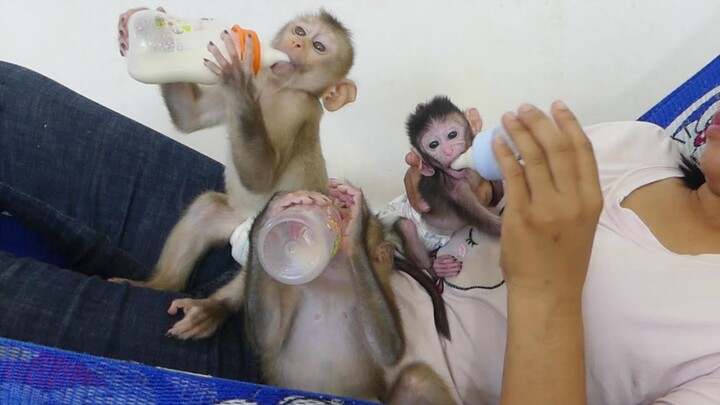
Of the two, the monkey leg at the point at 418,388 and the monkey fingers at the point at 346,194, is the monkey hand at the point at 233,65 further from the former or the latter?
the monkey leg at the point at 418,388

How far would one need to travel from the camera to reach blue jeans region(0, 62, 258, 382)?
946 millimetres

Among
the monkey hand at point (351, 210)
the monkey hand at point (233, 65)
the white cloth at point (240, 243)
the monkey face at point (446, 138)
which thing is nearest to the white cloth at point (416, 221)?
the monkey face at point (446, 138)

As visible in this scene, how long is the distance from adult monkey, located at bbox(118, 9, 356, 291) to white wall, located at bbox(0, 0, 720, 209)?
552 mm

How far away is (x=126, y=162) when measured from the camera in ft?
3.78

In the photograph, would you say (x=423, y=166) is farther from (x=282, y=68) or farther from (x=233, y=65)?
(x=233, y=65)

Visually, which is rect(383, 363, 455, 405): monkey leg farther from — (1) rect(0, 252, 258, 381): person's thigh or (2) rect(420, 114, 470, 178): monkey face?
(2) rect(420, 114, 470, 178): monkey face

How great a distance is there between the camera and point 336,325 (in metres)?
1.00

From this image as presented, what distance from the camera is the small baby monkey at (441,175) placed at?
122 centimetres

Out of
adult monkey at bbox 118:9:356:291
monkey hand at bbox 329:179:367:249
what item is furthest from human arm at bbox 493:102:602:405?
adult monkey at bbox 118:9:356:291

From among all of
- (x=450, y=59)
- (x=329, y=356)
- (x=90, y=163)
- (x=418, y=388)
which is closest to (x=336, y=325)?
(x=329, y=356)

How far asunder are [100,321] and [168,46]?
40 centimetres

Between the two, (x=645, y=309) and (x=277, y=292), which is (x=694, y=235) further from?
(x=277, y=292)

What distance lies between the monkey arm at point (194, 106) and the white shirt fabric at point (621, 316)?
1.47 ft

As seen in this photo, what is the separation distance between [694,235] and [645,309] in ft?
0.47
